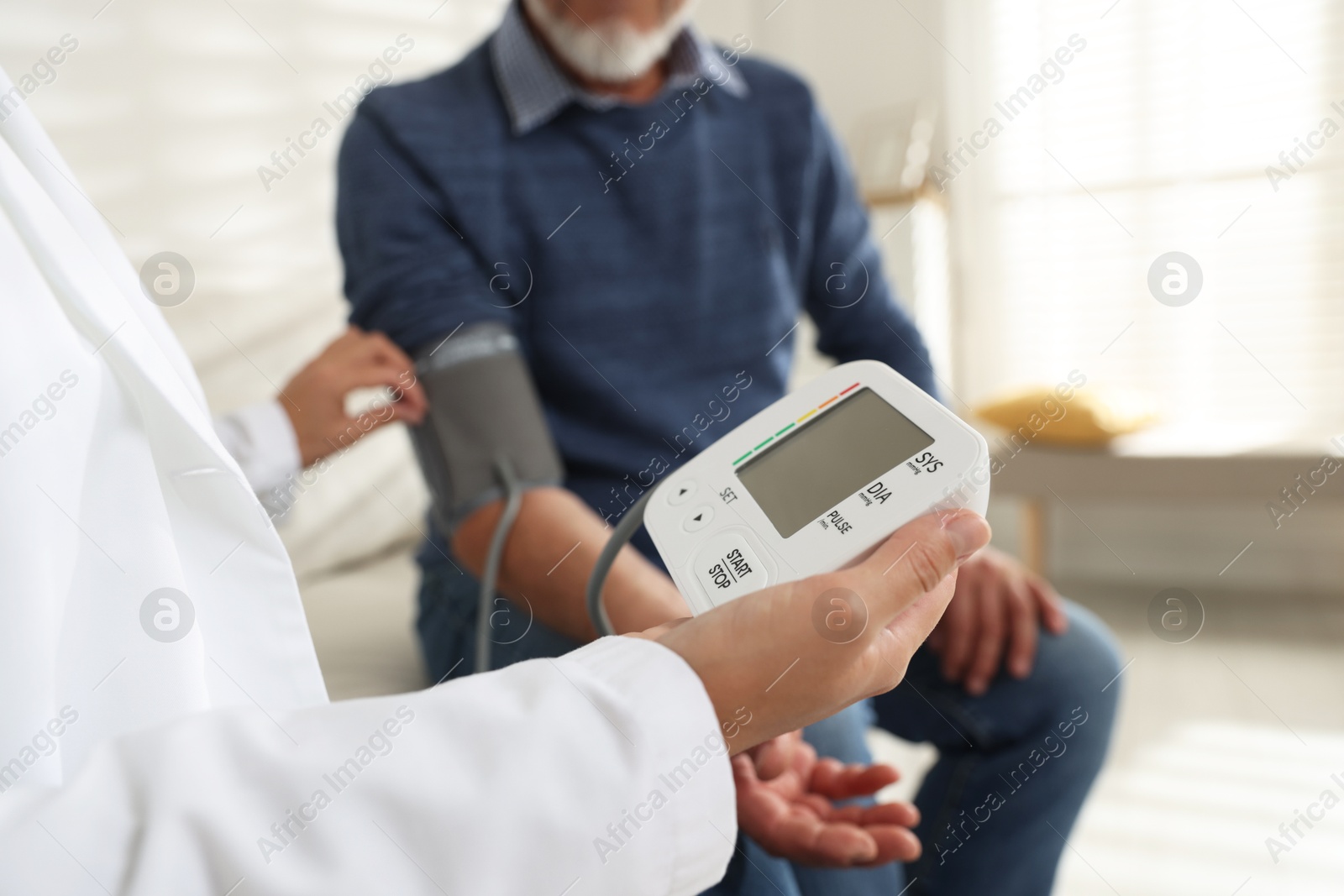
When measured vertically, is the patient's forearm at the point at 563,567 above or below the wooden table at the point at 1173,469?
above

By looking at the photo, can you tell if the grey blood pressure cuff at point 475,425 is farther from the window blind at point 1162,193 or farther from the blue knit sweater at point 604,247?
the window blind at point 1162,193

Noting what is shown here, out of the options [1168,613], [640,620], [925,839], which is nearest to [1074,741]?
[925,839]

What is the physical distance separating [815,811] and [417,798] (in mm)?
345

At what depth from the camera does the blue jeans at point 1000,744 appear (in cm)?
80

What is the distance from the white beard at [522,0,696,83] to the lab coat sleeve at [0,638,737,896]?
70cm

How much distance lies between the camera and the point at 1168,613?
217 centimetres

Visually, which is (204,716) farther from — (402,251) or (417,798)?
(402,251)

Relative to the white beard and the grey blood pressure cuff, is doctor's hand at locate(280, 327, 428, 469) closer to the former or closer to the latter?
the grey blood pressure cuff

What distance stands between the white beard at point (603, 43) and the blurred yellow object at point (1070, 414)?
136cm

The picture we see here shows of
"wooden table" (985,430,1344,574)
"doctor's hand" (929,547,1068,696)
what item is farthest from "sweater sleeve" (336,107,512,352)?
"wooden table" (985,430,1344,574)

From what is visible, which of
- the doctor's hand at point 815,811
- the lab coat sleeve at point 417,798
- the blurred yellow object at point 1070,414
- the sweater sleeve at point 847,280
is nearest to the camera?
the lab coat sleeve at point 417,798

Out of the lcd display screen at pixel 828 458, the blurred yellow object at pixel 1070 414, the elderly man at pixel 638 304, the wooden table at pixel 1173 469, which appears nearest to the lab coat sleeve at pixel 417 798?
the lcd display screen at pixel 828 458

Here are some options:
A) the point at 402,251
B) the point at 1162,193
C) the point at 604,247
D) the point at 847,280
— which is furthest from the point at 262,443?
the point at 1162,193

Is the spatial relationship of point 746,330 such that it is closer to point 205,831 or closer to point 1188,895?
point 205,831
